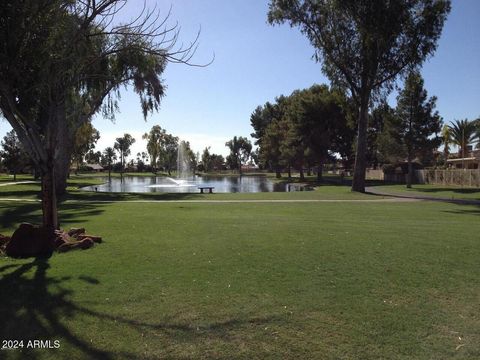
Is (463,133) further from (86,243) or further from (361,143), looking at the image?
(86,243)

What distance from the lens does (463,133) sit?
230ft

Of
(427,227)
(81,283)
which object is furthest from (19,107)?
(427,227)

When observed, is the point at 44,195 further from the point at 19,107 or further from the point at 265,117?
the point at 265,117

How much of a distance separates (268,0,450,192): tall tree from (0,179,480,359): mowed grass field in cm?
2329

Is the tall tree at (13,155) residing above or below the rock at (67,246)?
above

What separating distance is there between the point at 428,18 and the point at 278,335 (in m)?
29.7

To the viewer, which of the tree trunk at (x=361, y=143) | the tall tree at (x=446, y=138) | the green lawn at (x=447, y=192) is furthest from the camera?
the tall tree at (x=446, y=138)

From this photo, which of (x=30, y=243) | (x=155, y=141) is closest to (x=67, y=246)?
(x=30, y=243)

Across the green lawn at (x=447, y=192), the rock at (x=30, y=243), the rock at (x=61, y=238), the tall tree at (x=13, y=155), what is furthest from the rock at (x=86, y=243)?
the tall tree at (x=13, y=155)

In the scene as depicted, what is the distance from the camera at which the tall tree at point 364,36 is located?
28406mm

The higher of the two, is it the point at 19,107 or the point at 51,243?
the point at 19,107

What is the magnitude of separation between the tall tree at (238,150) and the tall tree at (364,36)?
93646 mm

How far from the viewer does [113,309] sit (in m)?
5.05

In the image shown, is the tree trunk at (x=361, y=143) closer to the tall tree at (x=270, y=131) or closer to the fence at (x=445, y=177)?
the fence at (x=445, y=177)
